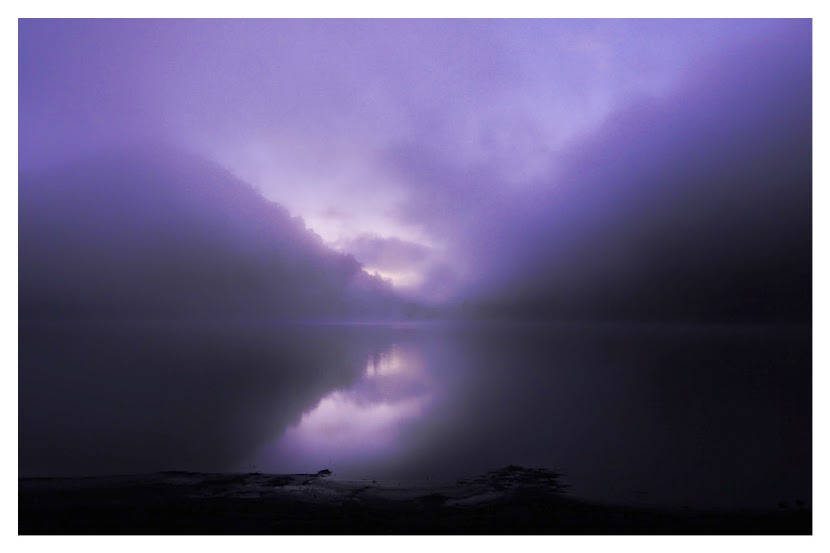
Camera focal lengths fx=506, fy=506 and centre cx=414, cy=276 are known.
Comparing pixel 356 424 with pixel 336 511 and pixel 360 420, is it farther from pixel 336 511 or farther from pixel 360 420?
pixel 336 511

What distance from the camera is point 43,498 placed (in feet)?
23.8

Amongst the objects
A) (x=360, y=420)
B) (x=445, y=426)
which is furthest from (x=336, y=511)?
(x=360, y=420)

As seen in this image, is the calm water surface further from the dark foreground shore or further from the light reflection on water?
the dark foreground shore

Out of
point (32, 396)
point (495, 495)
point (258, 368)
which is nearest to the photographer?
point (495, 495)

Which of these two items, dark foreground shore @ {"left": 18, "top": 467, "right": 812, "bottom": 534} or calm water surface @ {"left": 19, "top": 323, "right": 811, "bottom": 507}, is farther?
calm water surface @ {"left": 19, "top": 323, "right": 811, "bottom": 507}

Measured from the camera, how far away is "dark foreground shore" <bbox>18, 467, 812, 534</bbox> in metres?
6.50

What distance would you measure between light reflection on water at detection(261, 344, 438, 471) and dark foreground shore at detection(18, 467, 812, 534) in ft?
8.52

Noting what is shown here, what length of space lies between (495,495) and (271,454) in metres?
5.41

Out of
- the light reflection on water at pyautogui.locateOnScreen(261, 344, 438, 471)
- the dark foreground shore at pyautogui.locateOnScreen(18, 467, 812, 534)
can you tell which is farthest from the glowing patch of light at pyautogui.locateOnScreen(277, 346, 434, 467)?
the dark foreground shore at pyautogui.locateOnScreen(18, 467, 812, 534)

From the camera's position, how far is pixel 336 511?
273 inches

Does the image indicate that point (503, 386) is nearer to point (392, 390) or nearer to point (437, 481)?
point (392, 390)

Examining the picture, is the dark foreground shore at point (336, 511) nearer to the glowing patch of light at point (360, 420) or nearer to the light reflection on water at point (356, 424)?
the light reflection on water at point (356, 424)

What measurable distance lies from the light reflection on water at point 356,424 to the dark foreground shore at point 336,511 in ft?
8.52
